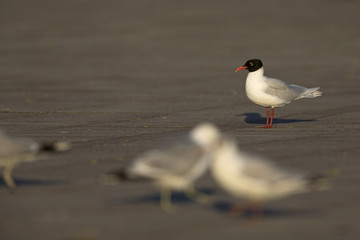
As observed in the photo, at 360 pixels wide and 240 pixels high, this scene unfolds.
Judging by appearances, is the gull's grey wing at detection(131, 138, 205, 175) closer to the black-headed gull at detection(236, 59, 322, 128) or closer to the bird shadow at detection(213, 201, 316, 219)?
the bird shadow at detection(213, 201, 316, 219)

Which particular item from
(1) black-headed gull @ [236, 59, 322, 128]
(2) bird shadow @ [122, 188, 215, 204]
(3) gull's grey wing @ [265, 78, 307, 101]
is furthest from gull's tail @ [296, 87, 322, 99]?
(2) bird shadow @ [122, 188, 215, 204]

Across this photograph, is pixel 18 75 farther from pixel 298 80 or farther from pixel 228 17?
pixel 228 17

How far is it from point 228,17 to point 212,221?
4579 cm

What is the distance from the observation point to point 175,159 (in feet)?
30.5

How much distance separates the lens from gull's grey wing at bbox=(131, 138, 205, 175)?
9203mm

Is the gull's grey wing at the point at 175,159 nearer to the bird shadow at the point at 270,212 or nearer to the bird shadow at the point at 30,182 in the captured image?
the bird shadow at the point at 270,212

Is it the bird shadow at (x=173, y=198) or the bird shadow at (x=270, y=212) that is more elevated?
the bird shadow at (x=270, y=212)

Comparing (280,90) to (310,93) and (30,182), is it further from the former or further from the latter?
(30,182)

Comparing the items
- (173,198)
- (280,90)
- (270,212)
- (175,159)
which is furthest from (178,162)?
(280,90)

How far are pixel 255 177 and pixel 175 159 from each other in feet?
3.07

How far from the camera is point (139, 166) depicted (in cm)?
923

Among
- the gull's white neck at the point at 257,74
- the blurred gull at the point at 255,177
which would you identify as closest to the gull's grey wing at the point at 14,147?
the blurred gull at the point at 255,177

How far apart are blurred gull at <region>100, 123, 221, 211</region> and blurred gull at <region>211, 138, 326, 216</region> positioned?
0.87 ft

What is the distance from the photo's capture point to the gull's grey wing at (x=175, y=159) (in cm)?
920
